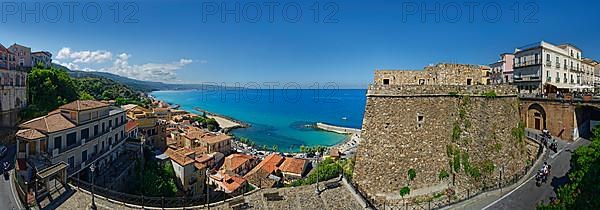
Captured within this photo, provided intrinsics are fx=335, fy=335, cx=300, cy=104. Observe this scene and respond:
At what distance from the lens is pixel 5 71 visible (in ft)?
91.5

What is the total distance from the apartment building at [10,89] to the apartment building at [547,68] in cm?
4474

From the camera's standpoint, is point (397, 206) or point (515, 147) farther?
point (515, 147)

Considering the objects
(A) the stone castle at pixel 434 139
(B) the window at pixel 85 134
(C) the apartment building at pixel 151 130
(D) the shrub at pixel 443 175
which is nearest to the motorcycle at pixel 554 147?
(A) the stone castle at pixel 434 139

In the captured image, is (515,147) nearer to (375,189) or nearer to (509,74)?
(375,189)

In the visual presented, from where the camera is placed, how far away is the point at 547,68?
29062 mm

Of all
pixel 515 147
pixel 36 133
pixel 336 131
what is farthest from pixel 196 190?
pixel 336 131

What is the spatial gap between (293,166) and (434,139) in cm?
2383

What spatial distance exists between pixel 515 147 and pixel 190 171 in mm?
24898

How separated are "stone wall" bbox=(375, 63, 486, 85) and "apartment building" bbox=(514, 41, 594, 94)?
13789mm

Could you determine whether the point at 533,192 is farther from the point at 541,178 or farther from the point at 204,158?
the point at 204,158

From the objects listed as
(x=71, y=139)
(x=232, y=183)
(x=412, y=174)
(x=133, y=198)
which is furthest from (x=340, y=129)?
(x=71, y=139)

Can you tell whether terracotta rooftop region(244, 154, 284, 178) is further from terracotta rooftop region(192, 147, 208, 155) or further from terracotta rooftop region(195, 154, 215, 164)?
terracotta rooftop region(192, 147, 208, 155)

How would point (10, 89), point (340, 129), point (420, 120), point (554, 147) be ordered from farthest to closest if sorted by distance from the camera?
point (340, 129) → point (10, 89) → point (554, 147) → point (420, 120)

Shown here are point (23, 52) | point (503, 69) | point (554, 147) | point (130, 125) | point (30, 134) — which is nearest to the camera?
point (30, 134)
